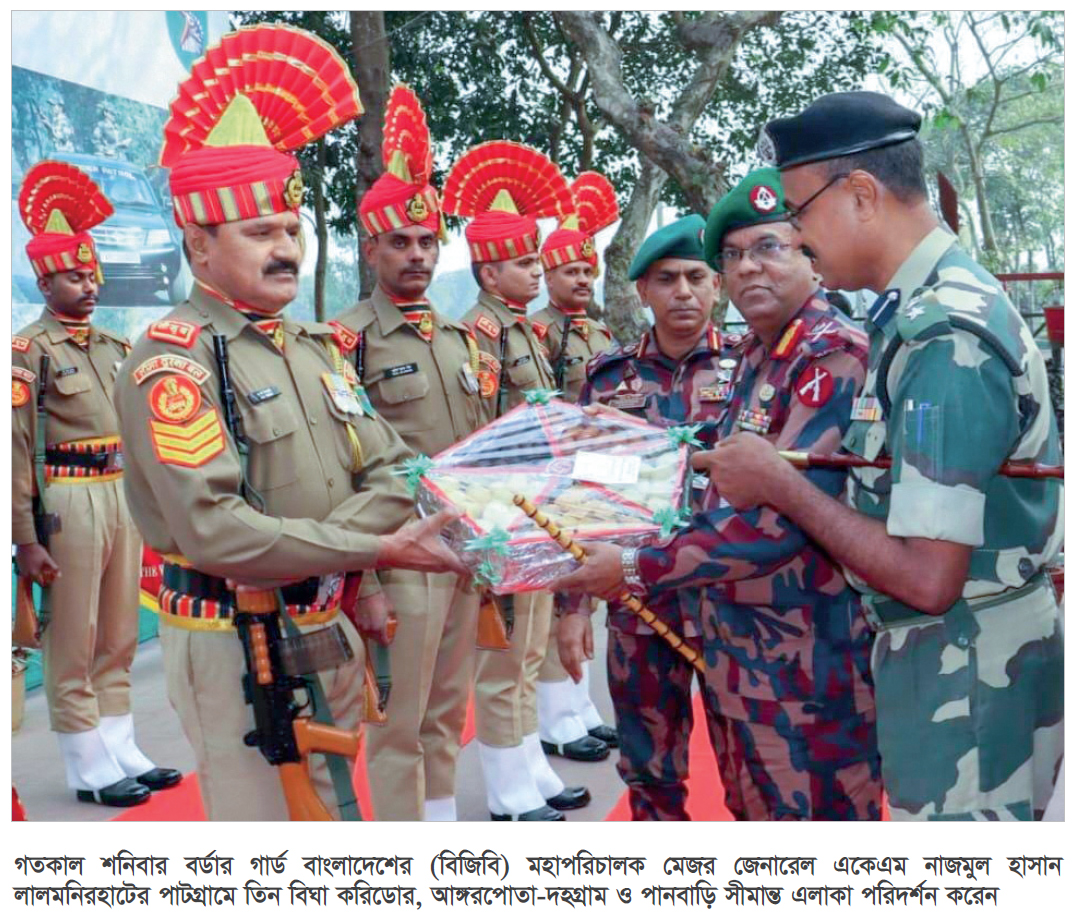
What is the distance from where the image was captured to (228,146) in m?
2.98

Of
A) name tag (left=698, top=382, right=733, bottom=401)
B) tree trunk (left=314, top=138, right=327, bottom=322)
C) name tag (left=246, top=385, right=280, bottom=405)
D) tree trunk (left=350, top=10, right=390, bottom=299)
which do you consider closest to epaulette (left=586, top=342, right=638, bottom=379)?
name tag (left=698, top=382, right=733, bottom=401)

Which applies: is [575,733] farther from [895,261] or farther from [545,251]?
[895,261]

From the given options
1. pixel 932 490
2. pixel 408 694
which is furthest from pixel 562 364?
pixel 932 490

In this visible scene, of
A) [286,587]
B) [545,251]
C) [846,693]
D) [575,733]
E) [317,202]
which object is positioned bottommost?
[575,733]

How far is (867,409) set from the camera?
2266 mm

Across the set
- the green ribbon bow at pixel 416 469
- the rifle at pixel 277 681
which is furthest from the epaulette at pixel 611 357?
the rifle at pixel 277 681

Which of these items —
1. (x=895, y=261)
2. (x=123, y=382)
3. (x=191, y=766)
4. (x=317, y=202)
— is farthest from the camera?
(x=317, y=202)

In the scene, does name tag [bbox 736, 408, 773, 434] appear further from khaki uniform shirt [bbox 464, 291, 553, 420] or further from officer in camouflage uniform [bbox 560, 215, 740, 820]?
khaki uniform shirt [bbox 464, 291, 553, 420]

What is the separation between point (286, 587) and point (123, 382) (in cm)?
62

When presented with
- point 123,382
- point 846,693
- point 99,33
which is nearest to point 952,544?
point 846,693

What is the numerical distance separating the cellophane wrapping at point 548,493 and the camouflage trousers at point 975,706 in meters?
0.67

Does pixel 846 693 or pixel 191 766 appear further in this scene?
pixel 191 766

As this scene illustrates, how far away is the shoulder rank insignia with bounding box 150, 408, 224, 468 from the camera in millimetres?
2682

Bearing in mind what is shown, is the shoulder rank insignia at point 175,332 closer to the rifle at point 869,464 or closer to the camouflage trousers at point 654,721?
the rifle at point 869,464
